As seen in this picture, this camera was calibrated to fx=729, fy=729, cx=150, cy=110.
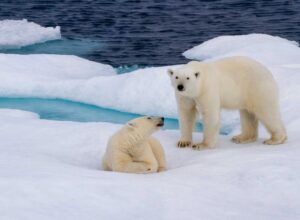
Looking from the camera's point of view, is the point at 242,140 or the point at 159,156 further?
the point at 242,140

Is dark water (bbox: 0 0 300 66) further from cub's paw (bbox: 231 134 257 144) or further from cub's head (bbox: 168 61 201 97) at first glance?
cub's head (bbox: 168 61 201 97)

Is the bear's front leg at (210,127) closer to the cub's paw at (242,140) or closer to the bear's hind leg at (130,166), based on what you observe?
the cub's paw at (242,140)

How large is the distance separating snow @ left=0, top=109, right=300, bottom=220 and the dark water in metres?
8.85

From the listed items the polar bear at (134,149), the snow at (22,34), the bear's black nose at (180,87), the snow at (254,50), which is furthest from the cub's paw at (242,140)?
the snow at (22,34)

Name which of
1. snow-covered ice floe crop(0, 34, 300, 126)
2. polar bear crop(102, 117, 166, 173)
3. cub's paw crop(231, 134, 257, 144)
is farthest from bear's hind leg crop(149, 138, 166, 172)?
snow-covered ice floe crop(0, 34, 300, 126)

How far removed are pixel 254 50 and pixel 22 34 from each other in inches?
237

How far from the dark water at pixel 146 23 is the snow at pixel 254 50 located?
4.52 ft

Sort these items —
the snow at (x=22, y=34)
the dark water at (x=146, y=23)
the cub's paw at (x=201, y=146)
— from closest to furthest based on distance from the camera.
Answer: the cub's paw at (x=201, y=146) → the snow at (x=22, y=34) → the dark water at (x=146, y=23)

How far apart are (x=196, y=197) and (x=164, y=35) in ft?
42.6

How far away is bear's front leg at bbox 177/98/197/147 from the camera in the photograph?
5.74 meters

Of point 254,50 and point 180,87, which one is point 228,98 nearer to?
point 180,87

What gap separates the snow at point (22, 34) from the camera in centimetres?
1472

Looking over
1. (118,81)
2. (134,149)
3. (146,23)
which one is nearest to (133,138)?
(134,149)

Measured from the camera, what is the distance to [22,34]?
1535 centimetres
